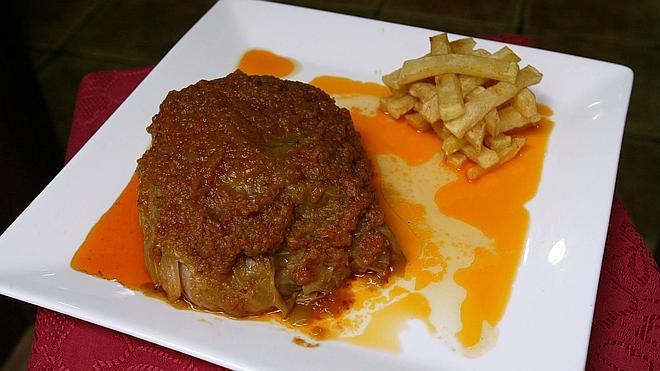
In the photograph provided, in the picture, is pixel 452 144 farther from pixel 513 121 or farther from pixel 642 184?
pixel 642 184

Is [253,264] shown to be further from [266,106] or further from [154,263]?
[266,106]

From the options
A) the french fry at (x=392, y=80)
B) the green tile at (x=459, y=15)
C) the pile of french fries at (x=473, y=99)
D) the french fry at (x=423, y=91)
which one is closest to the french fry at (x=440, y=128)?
the pile of french fries at (x=473, y=99)

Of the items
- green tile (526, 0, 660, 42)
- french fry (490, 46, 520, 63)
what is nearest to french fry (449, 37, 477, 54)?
french fry (490, 46, 520, 63)

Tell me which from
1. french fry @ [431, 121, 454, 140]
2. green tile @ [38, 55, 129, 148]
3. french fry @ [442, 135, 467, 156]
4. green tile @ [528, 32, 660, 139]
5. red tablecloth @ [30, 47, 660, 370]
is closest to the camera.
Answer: red tablecloth @ [30, 47, 660, 370]

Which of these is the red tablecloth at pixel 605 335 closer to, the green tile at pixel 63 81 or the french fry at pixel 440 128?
the french fry at pixel 440 128

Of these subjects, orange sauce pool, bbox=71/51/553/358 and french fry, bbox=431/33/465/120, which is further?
french fry, bbox=431/33/465/120

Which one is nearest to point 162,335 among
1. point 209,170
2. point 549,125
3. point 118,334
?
point 118,334

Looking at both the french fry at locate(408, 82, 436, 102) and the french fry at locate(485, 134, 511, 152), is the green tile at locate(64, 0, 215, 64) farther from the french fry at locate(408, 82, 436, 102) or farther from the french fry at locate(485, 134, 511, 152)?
the french fry at locate(485, 134, 511, 152)
